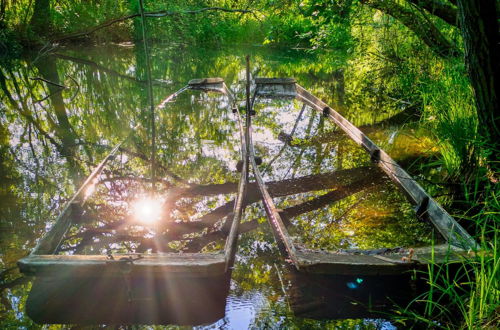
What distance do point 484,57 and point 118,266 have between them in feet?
10.2

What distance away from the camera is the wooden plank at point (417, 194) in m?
2.80

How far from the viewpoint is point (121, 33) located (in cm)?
1938

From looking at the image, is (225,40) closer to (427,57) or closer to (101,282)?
(427,57)

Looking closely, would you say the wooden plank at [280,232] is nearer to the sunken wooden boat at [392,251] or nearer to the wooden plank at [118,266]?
the sunken wooden boat at [392,251]

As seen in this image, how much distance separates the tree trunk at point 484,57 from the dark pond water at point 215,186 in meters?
1.03

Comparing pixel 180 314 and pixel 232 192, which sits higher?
pixel 232 192

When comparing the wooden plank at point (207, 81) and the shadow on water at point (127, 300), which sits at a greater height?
the wooden plank at point (207, 81)

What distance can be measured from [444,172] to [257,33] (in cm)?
2091

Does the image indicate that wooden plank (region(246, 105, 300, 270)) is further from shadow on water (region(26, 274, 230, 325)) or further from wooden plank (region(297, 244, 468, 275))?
shadow on water (region(26, 274, 230, 325))

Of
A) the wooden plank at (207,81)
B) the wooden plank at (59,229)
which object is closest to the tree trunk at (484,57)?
the wooden plank at (59,229)

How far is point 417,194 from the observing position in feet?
12.2

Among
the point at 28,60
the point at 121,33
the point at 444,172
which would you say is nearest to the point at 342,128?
the point at 444,172

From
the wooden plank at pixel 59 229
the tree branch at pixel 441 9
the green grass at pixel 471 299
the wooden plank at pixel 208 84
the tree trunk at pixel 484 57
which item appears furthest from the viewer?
the wooden plank at pixel 208 84

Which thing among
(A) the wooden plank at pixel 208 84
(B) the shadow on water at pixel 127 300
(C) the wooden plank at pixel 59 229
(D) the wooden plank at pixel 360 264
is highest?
(A) the wooden plank at pixel 208 84
